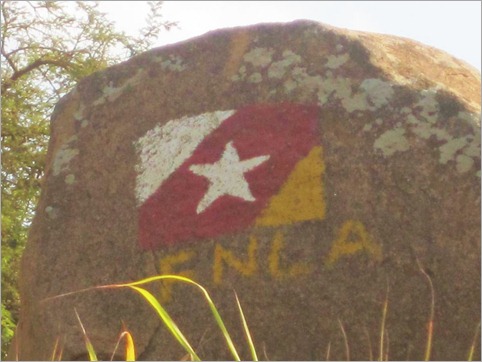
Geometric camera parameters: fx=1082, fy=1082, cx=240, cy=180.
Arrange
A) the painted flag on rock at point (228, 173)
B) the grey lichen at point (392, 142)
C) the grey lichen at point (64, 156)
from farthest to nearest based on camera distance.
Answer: the grey lichen at point (64, 156) < the painted flag on rock at point (228, 173) < the grey lichen at point (392, 142)

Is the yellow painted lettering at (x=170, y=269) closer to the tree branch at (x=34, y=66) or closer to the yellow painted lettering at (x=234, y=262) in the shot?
the yellow painted lettering at (x=234, y=262)

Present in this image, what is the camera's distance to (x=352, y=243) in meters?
3.85

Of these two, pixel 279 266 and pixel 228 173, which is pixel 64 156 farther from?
pixel 279 266

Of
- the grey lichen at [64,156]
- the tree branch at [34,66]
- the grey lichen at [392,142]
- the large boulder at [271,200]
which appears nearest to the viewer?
the large boulder at [271,200]

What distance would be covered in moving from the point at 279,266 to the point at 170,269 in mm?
438

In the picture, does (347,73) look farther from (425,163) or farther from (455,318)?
(455,318)

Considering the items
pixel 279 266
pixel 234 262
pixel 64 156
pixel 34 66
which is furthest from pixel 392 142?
pixel 34 66

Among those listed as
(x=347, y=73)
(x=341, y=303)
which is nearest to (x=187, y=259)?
(x=341, y=303)

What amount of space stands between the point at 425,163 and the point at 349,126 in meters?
0.32

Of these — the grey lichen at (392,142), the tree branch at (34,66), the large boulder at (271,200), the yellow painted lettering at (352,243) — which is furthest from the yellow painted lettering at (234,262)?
the tree branch at (34,66)

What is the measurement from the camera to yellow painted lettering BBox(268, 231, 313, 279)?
3.89m

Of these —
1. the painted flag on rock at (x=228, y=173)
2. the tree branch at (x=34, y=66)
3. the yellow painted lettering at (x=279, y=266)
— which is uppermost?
the tree branch at (x=34, y=66)

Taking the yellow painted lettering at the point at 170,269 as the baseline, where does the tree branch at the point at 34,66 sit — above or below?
above

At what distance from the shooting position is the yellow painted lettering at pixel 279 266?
3889mm
